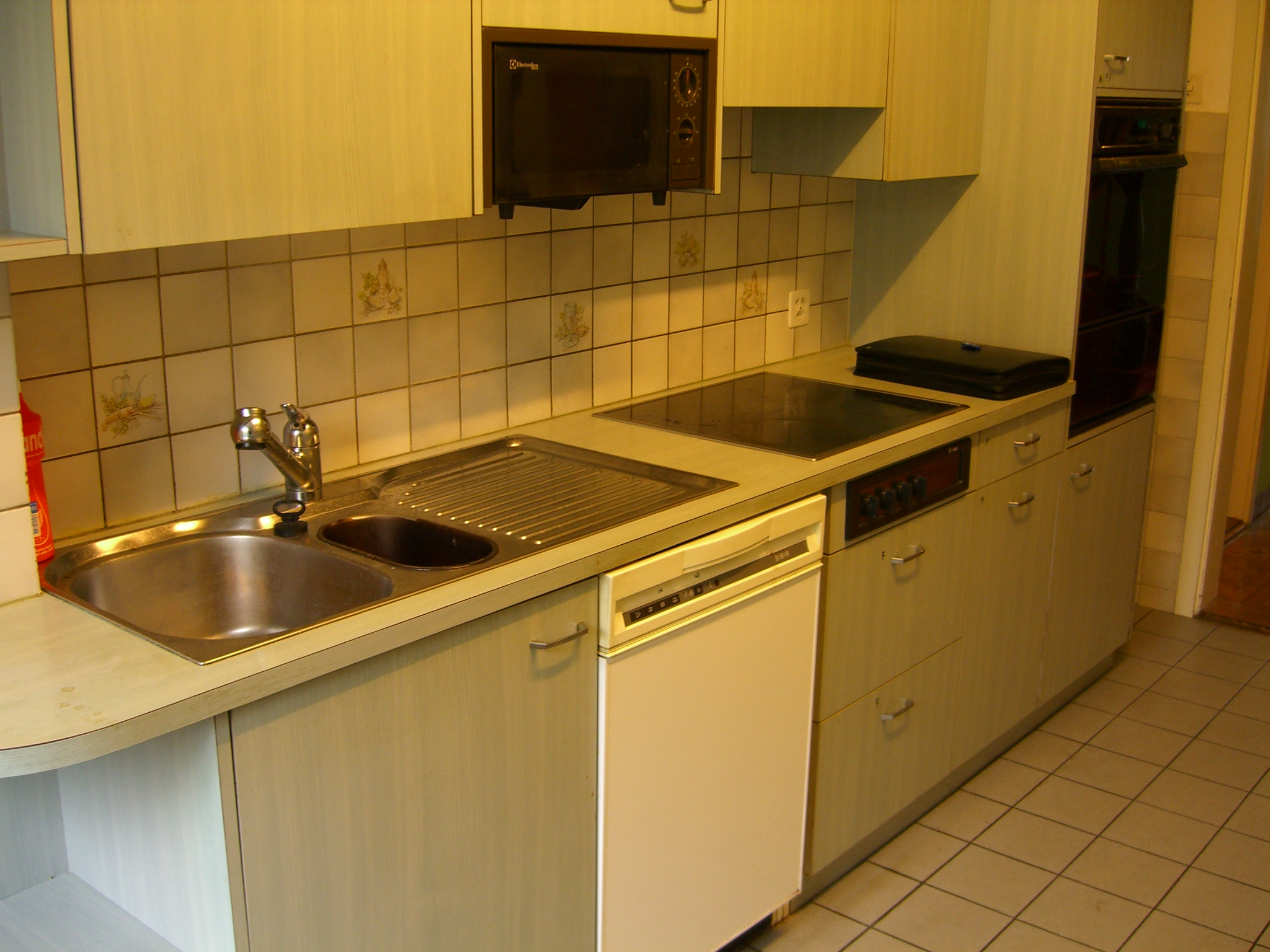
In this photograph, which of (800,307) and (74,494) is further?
(800,307)

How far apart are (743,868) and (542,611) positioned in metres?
0.76

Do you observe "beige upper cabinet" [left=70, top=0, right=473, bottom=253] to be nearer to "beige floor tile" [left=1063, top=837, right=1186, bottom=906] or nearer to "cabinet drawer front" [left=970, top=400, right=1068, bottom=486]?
"cabinet drawer front" [left=970, top=400, right=1068, bottom=486]

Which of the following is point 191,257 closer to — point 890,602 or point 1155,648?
point 890,602

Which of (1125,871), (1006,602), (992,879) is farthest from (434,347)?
(1125,871)

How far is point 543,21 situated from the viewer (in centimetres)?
190

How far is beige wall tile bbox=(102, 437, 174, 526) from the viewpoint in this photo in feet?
6.09

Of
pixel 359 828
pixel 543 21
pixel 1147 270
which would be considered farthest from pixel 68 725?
pixel 1147 270

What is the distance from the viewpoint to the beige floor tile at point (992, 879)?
2.52 m

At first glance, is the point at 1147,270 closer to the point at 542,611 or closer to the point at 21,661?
the point at 542,611

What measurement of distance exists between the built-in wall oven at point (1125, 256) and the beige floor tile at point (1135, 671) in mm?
786

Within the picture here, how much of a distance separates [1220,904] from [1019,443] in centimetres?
101

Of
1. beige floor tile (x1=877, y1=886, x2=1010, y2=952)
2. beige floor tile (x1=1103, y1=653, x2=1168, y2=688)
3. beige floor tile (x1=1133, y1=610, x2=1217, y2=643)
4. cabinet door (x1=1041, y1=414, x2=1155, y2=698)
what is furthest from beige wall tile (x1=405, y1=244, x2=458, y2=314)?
beige floor tile (x1=1133, y1=610, x2=1217, y2=643)

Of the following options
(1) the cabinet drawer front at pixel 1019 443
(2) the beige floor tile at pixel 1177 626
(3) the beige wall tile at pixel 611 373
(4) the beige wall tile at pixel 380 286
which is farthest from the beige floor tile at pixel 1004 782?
(4) the beige wall tile at pixel 380 286

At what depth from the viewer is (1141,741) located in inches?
126
